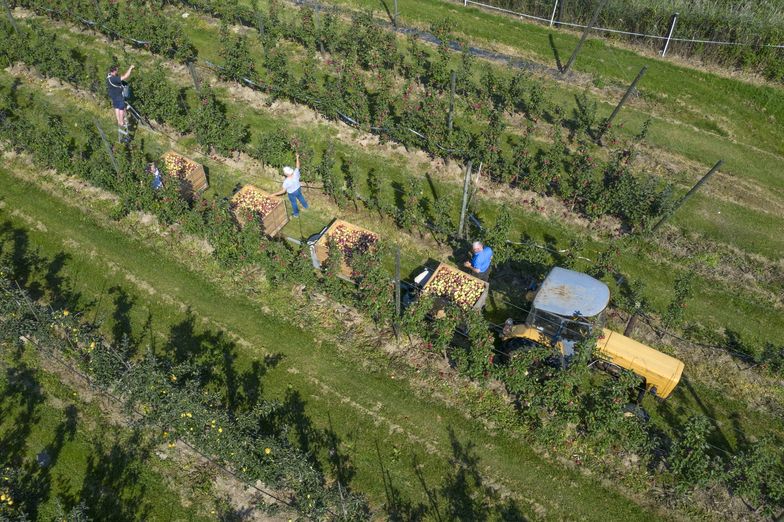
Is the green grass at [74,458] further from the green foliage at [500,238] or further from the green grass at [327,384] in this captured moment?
the green foliage at [500,238]

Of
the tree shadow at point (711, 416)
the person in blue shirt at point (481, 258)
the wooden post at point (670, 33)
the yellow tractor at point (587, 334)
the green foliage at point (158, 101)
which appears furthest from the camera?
the wooden post at point (670, 33)

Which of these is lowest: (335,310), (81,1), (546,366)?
(335,310)

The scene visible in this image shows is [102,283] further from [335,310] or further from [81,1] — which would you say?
[81,1]

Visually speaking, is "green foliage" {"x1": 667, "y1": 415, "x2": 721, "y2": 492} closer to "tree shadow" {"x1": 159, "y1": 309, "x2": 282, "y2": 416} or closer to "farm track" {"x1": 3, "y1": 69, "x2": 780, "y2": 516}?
"tree shadow" {"x1": 159, "y1": 309, "x2": 282, "y2": 416}

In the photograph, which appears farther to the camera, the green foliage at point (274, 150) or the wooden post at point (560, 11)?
the wooden post at point (560, 11)

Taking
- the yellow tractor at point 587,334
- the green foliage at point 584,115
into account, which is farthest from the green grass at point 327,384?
the green foliage at point 584,115

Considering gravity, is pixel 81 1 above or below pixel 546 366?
above

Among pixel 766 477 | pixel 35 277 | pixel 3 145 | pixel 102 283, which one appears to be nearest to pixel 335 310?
pixel 102 283
